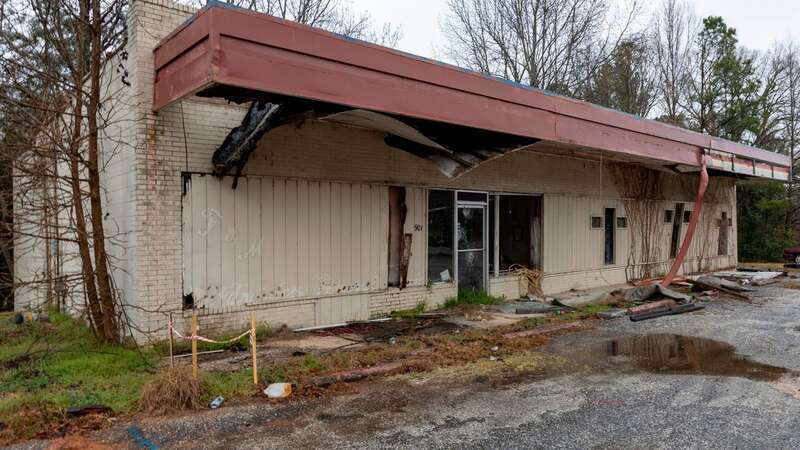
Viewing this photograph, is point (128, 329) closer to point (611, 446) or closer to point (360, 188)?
point (360, 188)

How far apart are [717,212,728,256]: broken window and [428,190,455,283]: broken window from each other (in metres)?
15.0

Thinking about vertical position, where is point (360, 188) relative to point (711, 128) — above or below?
below

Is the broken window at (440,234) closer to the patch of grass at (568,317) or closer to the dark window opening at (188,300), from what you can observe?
the patch of grass at (568,317)

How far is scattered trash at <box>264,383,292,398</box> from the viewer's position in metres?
5.92

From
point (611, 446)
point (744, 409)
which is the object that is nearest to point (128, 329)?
point (611, 446)

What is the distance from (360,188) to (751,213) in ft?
96.2

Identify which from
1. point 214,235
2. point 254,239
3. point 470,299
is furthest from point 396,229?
point 214,235

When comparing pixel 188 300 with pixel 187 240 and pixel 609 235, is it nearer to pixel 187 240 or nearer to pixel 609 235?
pixel 187 240

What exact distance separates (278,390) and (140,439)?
1505 mm

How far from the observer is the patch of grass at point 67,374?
551cm

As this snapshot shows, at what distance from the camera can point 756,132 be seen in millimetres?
29500

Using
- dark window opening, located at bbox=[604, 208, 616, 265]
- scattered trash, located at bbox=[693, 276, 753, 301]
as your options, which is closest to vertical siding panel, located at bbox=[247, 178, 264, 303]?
dark window opening, located at bbox=[604, 208, 616, 265]

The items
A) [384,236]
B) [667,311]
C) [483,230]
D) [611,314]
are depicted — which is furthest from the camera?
[483,230]

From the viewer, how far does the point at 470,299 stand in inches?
475
